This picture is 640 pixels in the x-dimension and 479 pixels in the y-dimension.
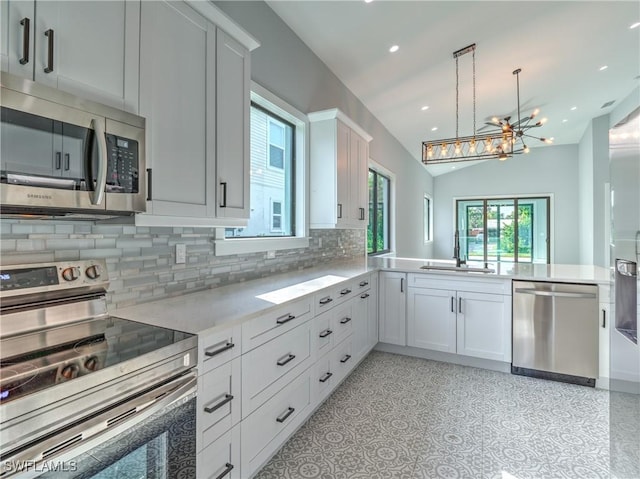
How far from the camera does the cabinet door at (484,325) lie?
297 centimetres

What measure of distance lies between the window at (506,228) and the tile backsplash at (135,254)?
8.84 m

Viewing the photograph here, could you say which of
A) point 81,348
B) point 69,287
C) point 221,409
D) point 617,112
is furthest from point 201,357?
point 617,112

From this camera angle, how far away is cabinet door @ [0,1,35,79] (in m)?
0.96

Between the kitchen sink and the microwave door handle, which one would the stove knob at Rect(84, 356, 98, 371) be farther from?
the kitchen sink

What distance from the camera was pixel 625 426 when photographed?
1.22 meters

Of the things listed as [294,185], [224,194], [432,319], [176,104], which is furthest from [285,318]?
[432,319]

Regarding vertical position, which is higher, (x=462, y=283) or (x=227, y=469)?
(x=462, y=283)

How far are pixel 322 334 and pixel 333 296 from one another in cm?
29

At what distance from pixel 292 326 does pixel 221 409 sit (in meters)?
0.61

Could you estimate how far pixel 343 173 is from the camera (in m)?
3.39

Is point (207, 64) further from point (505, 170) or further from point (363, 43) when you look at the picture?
point (505, 170)

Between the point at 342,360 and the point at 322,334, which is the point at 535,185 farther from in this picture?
the point at 322,334

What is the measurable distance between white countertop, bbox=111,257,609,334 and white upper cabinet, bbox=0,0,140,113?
0.90 metres

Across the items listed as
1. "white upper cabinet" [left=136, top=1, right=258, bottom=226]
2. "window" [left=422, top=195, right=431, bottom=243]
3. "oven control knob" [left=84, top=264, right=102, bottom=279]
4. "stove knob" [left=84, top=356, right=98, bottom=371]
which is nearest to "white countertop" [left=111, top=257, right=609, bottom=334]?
"oven control knob" [left=84, top=264, right=102, bottom=279]
